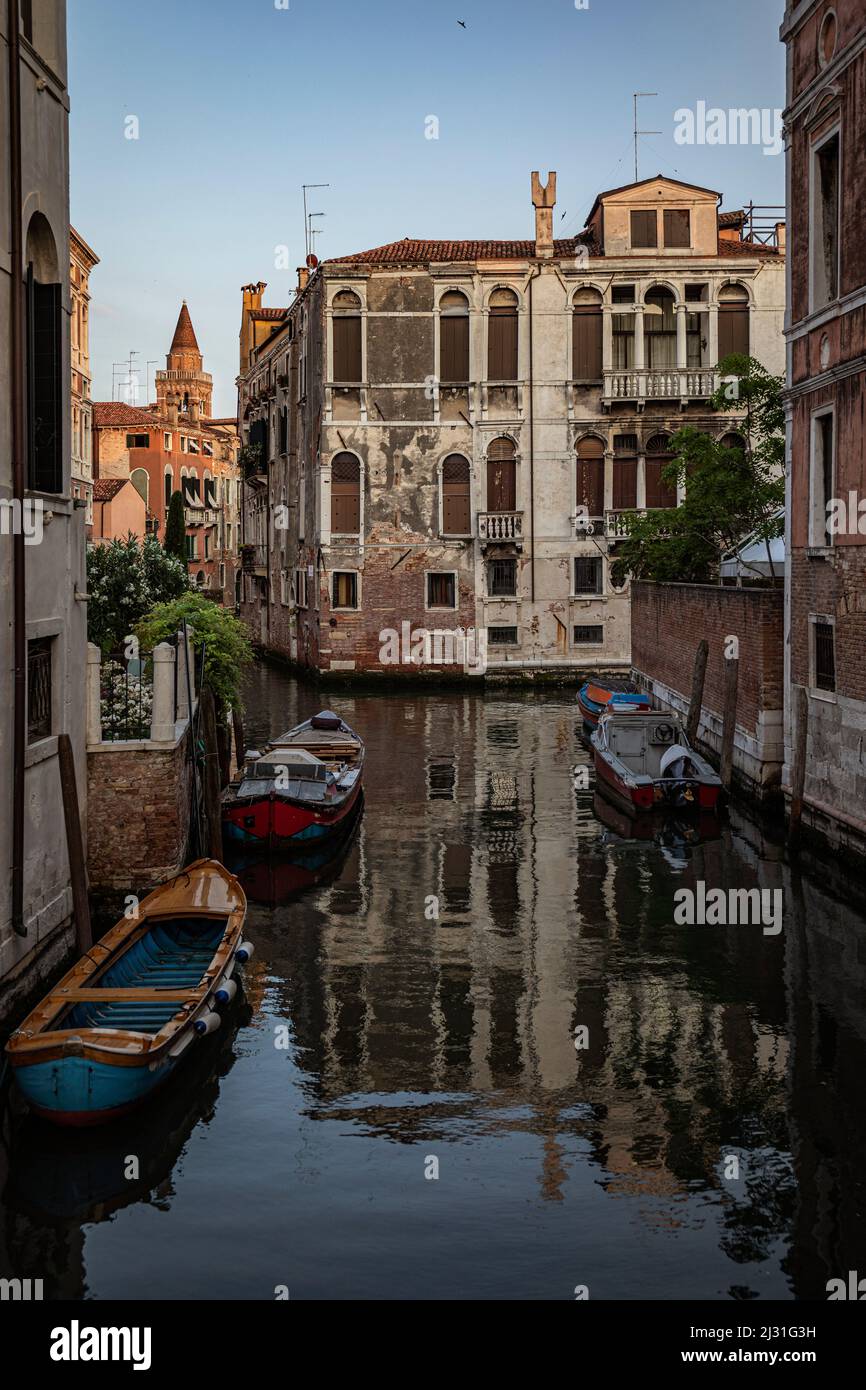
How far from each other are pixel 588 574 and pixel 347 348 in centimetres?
750

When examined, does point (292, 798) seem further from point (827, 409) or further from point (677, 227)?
point (677, 227)

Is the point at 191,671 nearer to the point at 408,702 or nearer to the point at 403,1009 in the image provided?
the point at 403,1009

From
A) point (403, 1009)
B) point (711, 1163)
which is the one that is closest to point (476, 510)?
point (403, 1009)

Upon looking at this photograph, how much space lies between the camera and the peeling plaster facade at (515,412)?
1198 inches

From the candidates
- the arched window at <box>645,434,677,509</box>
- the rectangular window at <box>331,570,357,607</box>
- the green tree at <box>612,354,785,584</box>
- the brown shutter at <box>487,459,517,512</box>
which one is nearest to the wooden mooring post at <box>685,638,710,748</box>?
the green tree at <box>612,354,785,584</box>

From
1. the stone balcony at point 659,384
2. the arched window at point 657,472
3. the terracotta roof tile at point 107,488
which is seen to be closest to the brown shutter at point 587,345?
the stone balcony at point 659,384

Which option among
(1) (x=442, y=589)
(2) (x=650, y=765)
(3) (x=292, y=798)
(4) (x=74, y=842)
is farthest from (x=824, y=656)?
(1) (x=442, y=589)

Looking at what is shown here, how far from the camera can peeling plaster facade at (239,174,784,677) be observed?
30.4 meters

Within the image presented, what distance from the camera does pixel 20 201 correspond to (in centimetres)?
870

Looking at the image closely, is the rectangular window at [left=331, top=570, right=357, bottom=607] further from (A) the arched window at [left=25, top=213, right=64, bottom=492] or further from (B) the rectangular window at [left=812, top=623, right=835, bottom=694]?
(A) the arched window at [left=25, top=213, right=64, bottom=492]

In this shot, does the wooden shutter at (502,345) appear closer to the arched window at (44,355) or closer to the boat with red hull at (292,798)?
the boat with red hull at (292,798)

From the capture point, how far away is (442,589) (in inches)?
1240
